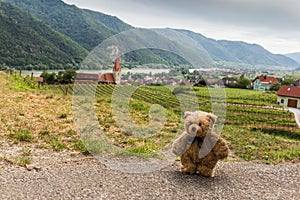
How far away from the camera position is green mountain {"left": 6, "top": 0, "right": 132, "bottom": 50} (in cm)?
9475

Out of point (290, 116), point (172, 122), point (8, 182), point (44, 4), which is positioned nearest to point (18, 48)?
point (290, 116)

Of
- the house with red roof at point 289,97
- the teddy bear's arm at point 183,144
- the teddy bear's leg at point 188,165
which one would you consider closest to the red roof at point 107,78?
the teddy bear's arm at point 183,144

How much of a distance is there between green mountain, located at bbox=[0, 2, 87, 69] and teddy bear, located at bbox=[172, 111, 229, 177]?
62.5 metres

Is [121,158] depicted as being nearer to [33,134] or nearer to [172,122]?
[33,134]

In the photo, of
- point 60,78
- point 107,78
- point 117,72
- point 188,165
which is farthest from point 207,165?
point 60,78

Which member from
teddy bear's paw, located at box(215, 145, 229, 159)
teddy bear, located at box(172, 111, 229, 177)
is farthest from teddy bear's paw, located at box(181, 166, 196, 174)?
teddy bear's paw, located at box(215, 145, 229, 159)

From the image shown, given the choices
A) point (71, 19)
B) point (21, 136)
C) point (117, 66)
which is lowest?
point (21, 136)

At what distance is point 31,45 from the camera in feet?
263

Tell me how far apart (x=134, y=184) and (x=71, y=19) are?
5043 inches

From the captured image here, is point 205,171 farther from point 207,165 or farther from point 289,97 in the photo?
point 289,97

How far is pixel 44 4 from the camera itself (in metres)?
155

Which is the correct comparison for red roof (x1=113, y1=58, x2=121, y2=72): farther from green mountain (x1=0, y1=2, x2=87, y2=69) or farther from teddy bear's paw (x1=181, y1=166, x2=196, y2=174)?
green mountain (x1=0, y1=2, x2=87, y2=69)

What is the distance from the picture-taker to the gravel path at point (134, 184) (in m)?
4.70

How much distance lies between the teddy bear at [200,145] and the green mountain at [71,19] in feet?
267
